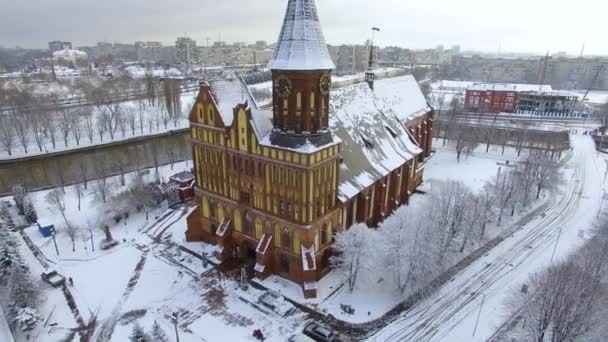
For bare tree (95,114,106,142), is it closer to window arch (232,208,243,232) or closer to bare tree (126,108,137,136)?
bare tree (126,108,137,136)

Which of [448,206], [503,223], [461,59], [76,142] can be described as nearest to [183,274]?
[448,206]

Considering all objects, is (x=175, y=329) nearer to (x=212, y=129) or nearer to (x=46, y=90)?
(x=212, y=129)

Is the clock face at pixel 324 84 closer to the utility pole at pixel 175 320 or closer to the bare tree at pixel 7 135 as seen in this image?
the utility pole at pixel 175 320

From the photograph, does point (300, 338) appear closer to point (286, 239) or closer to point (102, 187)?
point (286, 239)

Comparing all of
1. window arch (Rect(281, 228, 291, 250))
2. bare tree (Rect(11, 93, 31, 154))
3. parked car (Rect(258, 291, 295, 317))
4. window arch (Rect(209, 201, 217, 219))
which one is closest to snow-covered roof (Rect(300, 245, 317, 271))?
window arch (Rect(281, 228, 291, 250))

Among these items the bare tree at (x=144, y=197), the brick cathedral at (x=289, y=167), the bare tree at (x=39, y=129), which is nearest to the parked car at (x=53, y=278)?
the brick cathedral at (x=289, y=167)
